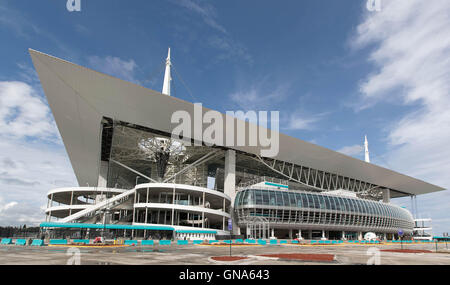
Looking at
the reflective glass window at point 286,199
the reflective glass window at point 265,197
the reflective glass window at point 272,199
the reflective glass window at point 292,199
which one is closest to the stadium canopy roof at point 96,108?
the reflective glass window at point 286,199

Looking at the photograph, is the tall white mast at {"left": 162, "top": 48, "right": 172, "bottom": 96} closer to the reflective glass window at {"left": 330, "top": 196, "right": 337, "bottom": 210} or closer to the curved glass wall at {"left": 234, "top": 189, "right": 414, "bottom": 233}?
the curved glass wall at {"left": 234, "top": 189, "right": 414, "bottom": 233}

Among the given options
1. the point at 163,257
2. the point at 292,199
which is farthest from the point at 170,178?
the point at 163,257

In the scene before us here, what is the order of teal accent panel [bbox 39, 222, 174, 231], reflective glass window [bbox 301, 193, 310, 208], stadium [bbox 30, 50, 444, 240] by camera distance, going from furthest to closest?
reflective glass window [bbox 301, 193, 310, 208]
stadium [bbox 30, 50, 444, 240]
teal accent panel [bbox 39, 222, 174, 231]

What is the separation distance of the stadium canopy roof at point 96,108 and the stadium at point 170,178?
16 cm

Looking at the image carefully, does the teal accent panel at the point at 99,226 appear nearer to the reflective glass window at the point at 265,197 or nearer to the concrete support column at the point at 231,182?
the concrete support column at the point at 231,182

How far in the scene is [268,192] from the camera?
70.5 metres

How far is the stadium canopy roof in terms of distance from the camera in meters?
45.0

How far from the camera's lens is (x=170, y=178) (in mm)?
65312

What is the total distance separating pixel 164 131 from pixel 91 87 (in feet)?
56.6

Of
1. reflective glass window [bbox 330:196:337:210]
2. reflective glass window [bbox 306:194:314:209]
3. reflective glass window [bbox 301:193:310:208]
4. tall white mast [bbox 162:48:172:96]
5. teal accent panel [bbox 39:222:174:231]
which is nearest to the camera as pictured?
teal accent panel [bbox 39:222:174:231]

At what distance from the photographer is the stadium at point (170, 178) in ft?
165

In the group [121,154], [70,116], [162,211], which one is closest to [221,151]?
[162,211]

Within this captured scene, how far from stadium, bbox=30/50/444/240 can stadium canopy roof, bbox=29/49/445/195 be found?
0.53 ft

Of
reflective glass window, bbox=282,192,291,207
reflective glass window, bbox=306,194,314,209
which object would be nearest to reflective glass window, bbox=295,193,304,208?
reflective glass window, bbox=306,194,314,209
